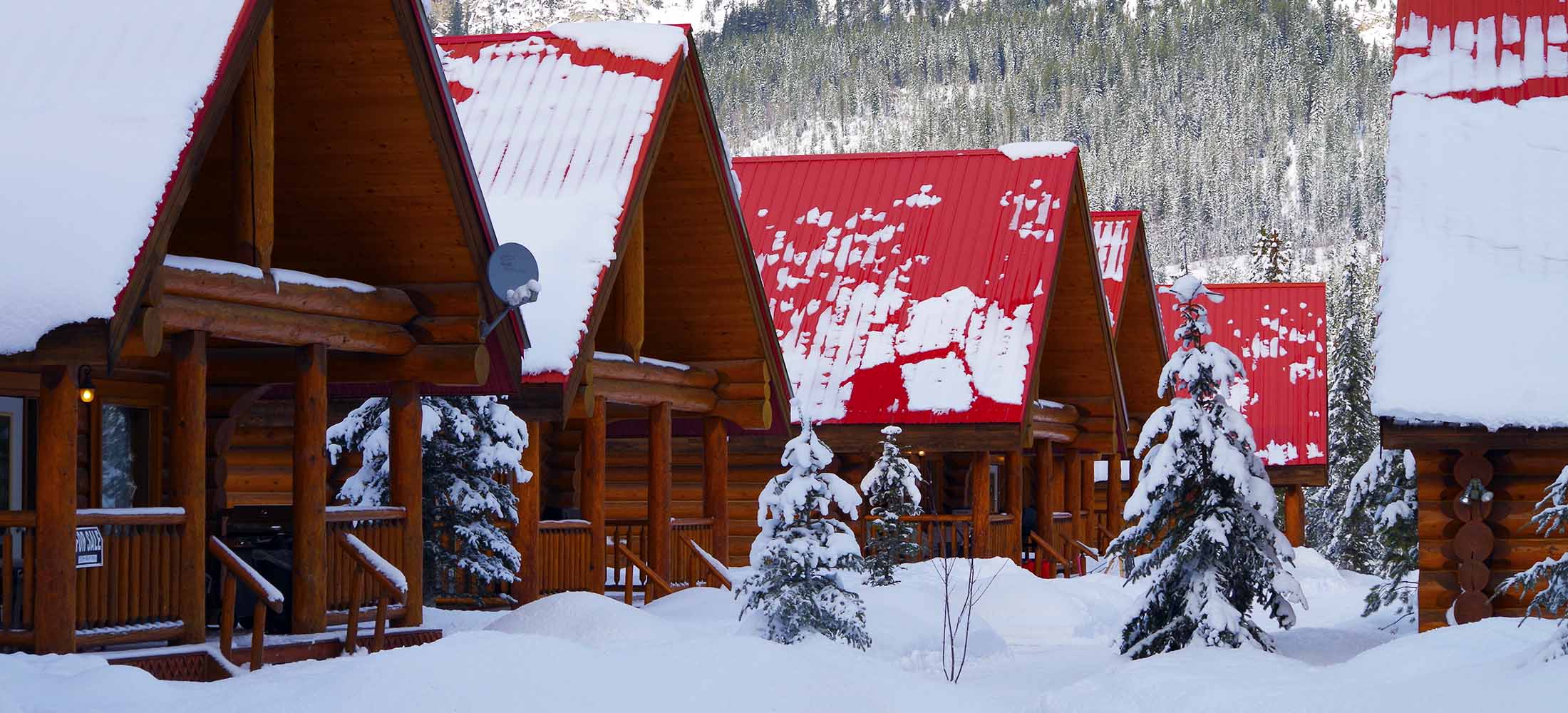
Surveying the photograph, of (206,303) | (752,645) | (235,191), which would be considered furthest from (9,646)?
(752,645)

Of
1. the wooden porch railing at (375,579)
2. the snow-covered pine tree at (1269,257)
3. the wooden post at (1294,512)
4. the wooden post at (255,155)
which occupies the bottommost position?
the wooden post at (1294,512)

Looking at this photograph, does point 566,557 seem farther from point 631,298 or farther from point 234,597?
point 234,597

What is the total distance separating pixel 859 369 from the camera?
96.8ft

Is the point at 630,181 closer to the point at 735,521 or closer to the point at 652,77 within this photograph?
the point at 652,77

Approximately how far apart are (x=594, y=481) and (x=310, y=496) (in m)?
5.78

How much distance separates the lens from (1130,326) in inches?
1558

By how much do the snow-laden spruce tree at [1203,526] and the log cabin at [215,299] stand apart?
5996 millimetres

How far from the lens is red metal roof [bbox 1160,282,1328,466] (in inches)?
1695

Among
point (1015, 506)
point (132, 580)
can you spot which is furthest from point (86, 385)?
point (1015, 506)


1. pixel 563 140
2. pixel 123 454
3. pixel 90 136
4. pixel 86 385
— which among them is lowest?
pixel 123 454

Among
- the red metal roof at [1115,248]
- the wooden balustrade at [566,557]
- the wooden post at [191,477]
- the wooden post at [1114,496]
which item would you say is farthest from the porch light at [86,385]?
the wooden post at [1114,496]

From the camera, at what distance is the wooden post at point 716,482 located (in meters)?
23.9

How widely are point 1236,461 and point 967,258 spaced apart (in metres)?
13.2

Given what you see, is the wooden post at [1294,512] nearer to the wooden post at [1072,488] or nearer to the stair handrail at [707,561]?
the wooden post at [1072,488]
